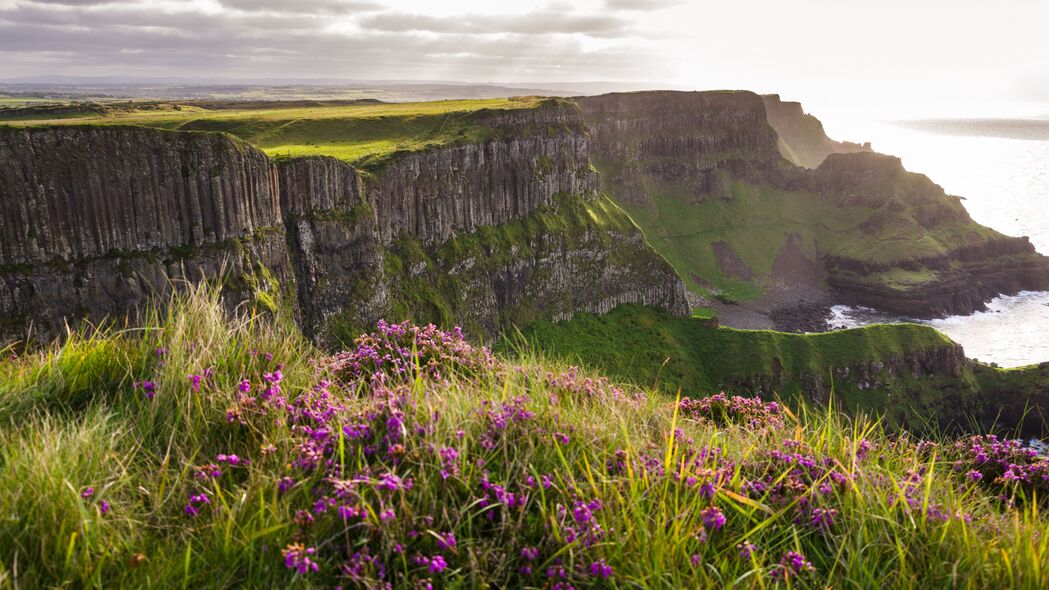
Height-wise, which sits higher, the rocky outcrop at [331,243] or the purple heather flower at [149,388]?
the purple heather flower at [149,388]

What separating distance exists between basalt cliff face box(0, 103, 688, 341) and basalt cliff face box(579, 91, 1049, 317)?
50.5 metres

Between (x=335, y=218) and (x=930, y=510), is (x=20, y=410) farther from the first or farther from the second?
(x=335, y=218)

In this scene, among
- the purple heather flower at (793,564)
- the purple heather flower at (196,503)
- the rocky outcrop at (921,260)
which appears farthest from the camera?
the rocky outcrop at (921,260)

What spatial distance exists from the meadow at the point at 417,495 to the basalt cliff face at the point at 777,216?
13903 centimetres

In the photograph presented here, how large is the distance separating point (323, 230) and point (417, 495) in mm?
57973

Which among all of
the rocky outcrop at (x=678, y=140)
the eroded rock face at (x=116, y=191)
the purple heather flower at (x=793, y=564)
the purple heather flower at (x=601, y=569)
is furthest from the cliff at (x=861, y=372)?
the purple heather flower at (x=601, y=569)

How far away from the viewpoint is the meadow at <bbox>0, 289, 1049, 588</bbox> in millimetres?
5324

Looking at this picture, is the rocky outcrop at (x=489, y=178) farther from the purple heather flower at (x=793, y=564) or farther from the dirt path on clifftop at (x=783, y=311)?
the purple heather flower at (x=793, y=564)

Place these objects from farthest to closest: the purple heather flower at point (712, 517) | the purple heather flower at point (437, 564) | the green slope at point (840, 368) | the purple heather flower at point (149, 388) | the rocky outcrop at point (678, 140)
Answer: the rocky outcrop at point (678, 140)
the green slope at point (840, 368)
the purple heather flower at point (149, 388)
the purple heather flower at point (712, 517)
the purple heather flower at point (437, 564)

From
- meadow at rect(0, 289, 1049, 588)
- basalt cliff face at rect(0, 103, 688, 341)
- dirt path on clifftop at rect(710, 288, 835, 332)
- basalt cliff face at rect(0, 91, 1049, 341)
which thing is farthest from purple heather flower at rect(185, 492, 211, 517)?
dirt path on clifftop at rect(710, 288, 835, 332)

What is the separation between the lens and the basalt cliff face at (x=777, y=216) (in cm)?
14038

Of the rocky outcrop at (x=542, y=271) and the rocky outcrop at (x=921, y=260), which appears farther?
the rocky outcrop at (x=921, y=260)

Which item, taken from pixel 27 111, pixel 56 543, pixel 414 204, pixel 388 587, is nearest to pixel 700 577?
pixel 388 587

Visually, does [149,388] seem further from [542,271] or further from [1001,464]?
[542,271]
